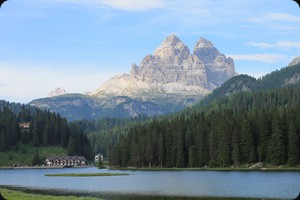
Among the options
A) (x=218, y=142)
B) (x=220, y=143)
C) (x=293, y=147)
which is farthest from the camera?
(x=218, y=142)

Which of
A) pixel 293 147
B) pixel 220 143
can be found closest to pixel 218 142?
pixel 220 143

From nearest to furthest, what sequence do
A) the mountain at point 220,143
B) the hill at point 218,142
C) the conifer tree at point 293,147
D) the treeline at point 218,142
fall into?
the conifer tree at point 293,147 → the mountain at point 220,143 → the hill at point 218,142 → the treeline at point 218,142

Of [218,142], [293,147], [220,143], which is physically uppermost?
[218,142]

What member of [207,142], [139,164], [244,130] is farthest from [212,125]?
[139,164]

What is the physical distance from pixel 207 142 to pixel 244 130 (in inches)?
687

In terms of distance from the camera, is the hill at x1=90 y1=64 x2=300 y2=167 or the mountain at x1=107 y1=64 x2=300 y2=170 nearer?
the mountain at x1=107 y1=64 x2=300 y2=170

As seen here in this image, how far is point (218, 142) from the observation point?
155375 mm

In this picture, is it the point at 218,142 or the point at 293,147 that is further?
the point at 218,142

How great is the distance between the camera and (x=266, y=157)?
461 ft

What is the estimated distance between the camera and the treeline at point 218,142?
13838cm

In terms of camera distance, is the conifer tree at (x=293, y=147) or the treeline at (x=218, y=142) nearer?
the conifer tree at (x=293, y=147)

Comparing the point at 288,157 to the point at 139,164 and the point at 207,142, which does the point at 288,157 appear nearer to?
the point at 207,142

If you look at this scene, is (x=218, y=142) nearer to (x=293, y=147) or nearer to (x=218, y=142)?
(x=218, y=142)

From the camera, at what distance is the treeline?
13838 cm
